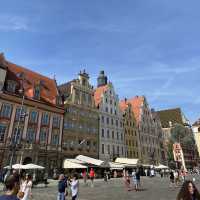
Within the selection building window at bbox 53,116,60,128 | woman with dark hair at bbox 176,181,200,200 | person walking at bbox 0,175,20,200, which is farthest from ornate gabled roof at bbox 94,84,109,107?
person walking at bbox 0,175,20,200

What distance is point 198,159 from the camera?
3450 inches

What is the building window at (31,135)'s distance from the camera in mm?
31916

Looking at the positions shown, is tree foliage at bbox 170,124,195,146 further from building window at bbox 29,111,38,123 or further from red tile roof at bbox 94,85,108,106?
building window at bbox 29,111,38,123

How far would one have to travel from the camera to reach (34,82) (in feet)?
124

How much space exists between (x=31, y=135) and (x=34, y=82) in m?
9.75

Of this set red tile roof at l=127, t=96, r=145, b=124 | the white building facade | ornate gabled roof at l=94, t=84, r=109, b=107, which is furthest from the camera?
red tile roof at l=127, t=96, r=145, b=124

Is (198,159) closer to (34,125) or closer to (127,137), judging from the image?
(127,137)

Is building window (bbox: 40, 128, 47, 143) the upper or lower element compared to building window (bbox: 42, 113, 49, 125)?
lower

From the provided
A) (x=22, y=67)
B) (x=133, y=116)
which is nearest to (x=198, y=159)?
(x=133, y=116)

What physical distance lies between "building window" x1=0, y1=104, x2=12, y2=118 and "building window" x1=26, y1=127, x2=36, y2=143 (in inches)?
144

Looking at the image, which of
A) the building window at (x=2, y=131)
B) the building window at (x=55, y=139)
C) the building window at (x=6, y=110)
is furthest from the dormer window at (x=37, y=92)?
the building window at (x=2, y=131)

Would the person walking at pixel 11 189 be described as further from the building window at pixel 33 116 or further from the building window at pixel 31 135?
the building window at pixel 33 116

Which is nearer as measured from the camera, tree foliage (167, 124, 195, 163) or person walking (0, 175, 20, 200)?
person walking (0, 175, 20, 200)

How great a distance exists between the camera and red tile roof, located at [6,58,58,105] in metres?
34.5
